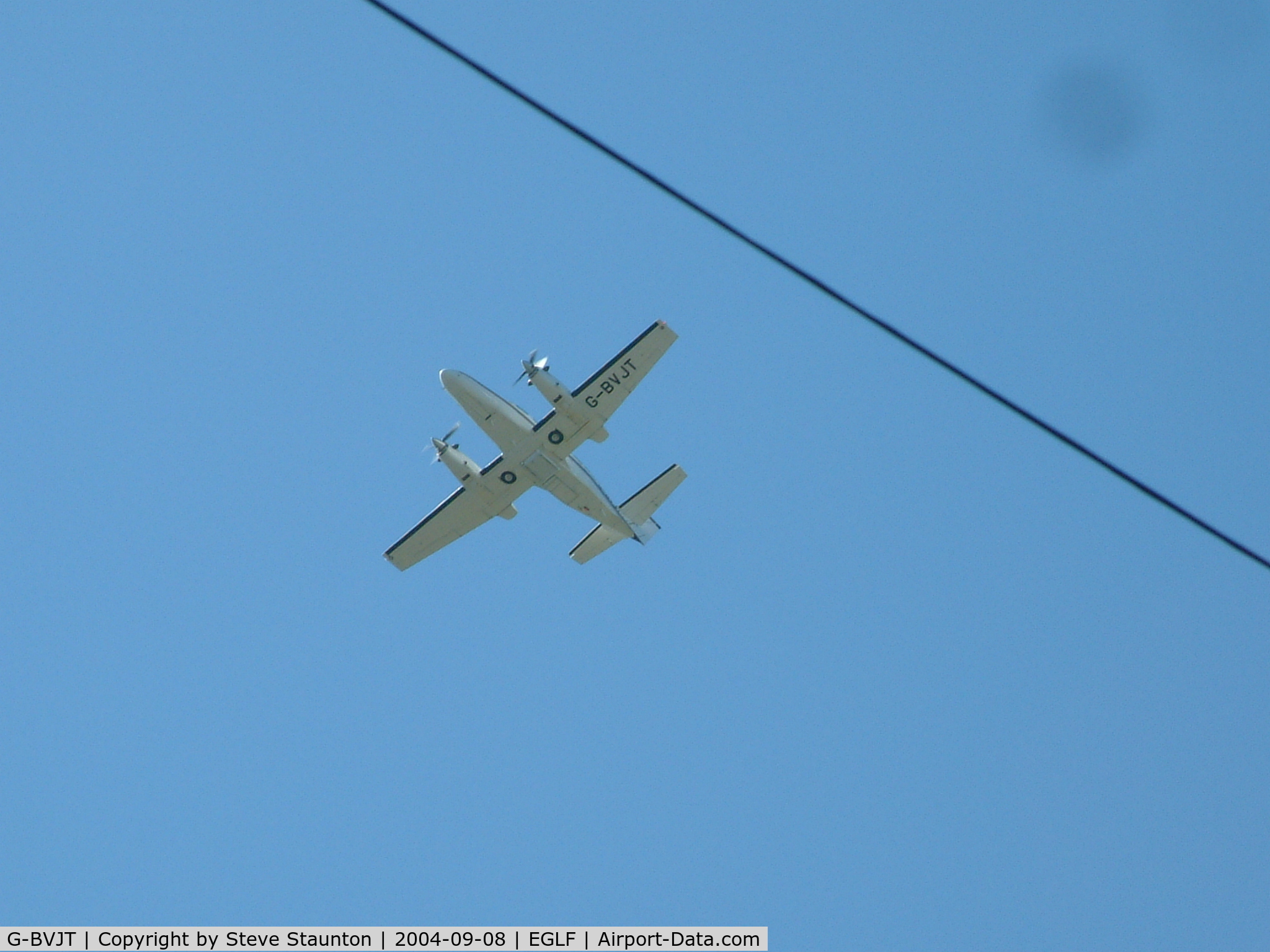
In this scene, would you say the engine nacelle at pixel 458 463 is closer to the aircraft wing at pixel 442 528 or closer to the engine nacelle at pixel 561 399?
the aircraft wing at pixel 442 528

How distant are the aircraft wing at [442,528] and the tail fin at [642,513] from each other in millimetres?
3267

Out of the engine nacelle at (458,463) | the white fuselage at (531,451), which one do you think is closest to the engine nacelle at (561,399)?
the white fuselage at (531,451)

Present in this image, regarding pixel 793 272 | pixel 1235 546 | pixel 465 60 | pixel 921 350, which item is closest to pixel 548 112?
pixel 465 60

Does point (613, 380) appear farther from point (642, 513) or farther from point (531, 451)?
point (642, 513)

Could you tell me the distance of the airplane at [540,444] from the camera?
1266 inches

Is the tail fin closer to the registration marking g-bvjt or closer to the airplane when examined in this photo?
the airplane

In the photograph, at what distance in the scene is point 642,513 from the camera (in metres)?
37.4

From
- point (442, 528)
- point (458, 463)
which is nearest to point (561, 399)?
point (458, 463)

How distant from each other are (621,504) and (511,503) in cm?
348

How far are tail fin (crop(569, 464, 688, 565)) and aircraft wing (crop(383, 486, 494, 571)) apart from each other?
3.27m

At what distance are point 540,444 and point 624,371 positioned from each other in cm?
276

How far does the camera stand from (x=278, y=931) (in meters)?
24.8

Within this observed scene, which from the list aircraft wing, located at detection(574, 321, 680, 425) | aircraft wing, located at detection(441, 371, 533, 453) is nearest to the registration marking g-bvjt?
aircraft wing, located at detection(574, 321, 680, 425)

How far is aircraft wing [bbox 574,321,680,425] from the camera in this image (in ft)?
106
